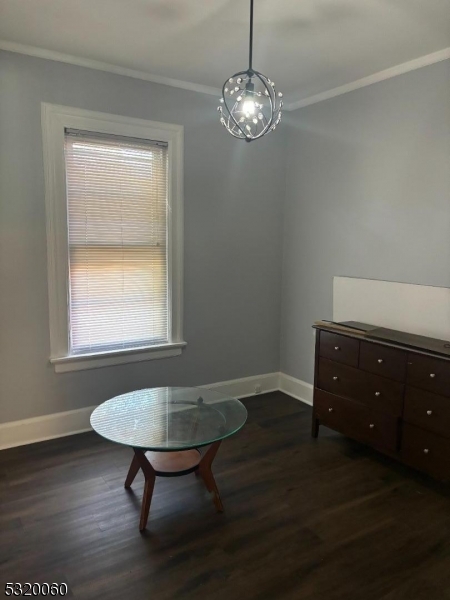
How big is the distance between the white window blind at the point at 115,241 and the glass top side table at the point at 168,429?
71 cm

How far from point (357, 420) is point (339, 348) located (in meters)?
0.48

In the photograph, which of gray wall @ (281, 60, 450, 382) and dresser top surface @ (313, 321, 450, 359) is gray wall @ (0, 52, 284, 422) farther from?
dresser top surface @ (313, 321, 450, 359)

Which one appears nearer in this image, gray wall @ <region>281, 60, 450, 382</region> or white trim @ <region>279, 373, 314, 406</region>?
gray wall @ <region>281, 60, 450, 382</region>

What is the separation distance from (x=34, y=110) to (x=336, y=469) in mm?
2968

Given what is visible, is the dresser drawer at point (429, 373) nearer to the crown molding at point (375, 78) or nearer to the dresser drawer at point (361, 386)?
the dresser drawer at point (361, 386)

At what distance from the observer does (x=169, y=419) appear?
249 cm

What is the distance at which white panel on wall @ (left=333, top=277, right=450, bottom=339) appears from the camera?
2.81m

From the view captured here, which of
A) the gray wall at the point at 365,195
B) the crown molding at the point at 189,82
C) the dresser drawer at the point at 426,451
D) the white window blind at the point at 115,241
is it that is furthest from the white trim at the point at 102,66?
the dresser drawer at the point at 426,451

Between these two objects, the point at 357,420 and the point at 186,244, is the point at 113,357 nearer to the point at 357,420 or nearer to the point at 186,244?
the point at 186,244

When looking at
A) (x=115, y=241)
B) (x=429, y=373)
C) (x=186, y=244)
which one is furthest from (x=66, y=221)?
(x=429, y=373)

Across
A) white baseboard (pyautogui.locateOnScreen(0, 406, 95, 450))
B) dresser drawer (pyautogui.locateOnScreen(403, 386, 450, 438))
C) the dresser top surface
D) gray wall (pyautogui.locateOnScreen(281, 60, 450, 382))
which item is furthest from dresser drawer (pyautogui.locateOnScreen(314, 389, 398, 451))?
white baseboard (pyautogui.locateOnScreen(0, 406, 95, 450))

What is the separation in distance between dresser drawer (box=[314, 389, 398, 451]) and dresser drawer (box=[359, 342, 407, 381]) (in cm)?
26

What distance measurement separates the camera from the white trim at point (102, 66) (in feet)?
9.03

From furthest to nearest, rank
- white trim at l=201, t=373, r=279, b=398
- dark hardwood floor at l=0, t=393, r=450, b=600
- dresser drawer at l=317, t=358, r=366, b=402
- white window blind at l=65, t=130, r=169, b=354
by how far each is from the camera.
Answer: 1. white trim at l=201, t=373, r=279, b=398
2. white window blind at l=65, t=130, r=169, b=354
3. dresser drawer at l=317, t=358, r=366, b=402
4. dark hardwood floor at l=0, t=393, r=450, b=600
